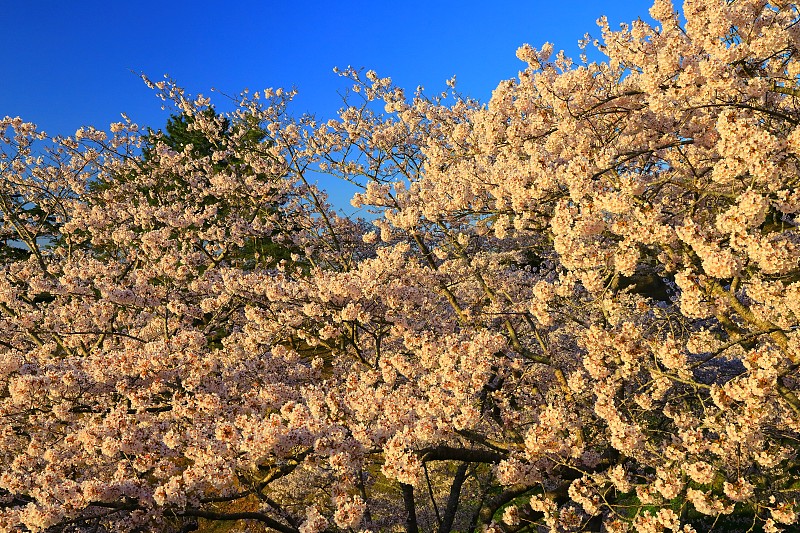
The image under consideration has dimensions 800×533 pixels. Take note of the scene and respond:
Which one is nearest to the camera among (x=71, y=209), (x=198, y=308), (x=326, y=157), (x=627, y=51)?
(x=627, y=51)

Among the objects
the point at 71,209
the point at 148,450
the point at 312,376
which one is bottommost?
the point at 148,450

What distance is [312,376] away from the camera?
9211mm

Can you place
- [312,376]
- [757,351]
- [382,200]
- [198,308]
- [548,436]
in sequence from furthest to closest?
1. [198,308]
2. [382,200]
3. [312,376]
4. [548,436]
5. [757,351]

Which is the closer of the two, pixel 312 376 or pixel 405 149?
pixel 312 376

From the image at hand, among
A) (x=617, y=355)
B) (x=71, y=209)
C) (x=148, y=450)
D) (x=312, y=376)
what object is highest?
(x=71, y=209)

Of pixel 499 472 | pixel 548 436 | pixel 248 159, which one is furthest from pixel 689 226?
pixel 248 159

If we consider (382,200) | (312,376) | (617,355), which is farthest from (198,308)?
(617,355)

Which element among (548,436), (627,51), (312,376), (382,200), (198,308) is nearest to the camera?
(548,436)

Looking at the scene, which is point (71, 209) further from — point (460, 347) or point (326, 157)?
point (460, 347)

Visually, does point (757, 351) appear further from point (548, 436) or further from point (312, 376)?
point (312, 376)

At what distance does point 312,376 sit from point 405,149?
6167 millimetres

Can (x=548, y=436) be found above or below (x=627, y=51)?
below

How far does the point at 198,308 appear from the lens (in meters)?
11.0

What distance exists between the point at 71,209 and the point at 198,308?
20.7 ft
